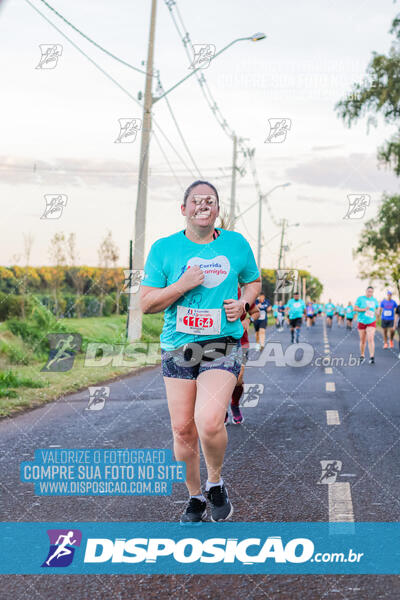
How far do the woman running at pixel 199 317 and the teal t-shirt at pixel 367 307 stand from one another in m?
12.2

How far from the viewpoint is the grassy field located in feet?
31.9

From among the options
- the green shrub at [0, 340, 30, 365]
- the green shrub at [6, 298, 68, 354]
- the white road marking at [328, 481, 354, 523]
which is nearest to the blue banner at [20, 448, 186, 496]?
the white road marking at [328, 481, 354, 523]

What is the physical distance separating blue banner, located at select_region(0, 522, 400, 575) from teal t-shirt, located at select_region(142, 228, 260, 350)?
1.07 metres

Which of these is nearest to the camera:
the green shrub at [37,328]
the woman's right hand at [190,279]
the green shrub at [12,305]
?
the woman's right hand at [190,279]

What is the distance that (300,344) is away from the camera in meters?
24.5

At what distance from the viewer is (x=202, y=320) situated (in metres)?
4.09

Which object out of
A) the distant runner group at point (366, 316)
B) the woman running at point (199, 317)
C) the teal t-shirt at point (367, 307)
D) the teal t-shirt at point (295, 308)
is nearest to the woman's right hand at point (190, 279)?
the woman running at point (199, 317)

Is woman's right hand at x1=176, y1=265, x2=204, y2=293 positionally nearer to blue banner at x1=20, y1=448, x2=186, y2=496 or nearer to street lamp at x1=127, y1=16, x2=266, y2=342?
blue banner at x1=20, y1=448, x2=186, y2=496

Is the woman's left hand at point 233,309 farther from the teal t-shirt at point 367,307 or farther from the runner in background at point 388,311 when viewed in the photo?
the runner in background at point 388,311

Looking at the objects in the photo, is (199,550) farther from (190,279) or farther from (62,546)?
(190,279)

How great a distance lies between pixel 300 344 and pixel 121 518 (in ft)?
67.1

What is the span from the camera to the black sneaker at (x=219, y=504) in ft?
14.2

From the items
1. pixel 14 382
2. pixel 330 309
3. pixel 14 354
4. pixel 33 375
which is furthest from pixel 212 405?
pixel 330 309

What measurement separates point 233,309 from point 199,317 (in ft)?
0.65
